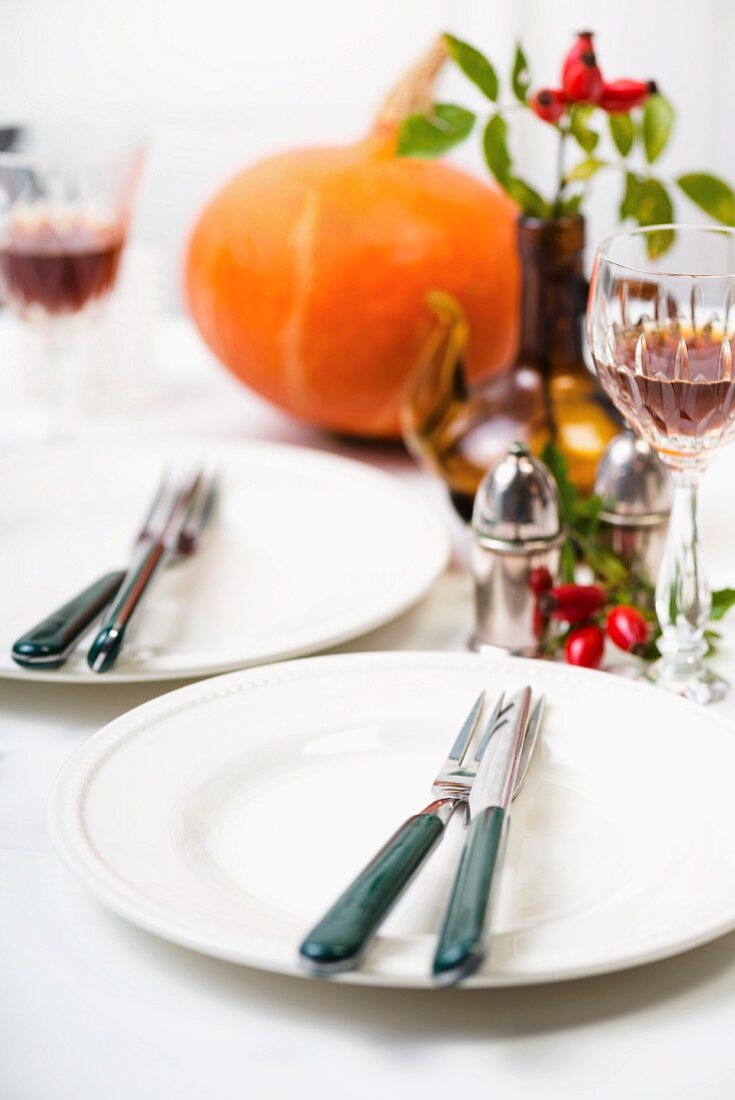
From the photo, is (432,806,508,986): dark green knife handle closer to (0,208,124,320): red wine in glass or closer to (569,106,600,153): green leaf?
(569,106,600,153): green leaf

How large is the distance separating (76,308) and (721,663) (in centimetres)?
67

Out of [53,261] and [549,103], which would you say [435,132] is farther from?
[53,261]

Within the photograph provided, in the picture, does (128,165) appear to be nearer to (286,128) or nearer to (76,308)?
(76,308)

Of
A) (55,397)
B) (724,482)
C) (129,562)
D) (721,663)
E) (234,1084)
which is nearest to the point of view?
(234,1084)

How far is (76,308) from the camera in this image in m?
1.19

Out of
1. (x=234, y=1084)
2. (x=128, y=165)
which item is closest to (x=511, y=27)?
(x=128, y=165)

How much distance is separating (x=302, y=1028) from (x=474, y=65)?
2.26 ft

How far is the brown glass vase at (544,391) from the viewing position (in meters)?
0.96

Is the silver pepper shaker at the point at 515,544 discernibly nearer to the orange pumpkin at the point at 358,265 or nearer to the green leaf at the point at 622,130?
the green leaf at the point at 622,130

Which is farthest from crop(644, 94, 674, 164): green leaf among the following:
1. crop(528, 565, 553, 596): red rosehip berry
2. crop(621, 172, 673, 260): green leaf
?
crop(528, 565, 553, 596): red rosehip berry

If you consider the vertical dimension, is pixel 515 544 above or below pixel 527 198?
below

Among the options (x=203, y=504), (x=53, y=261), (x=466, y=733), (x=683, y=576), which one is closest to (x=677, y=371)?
(x=683, y=576)

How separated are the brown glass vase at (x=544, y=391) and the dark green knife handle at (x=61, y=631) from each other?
0.31 meters

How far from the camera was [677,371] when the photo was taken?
71cm
